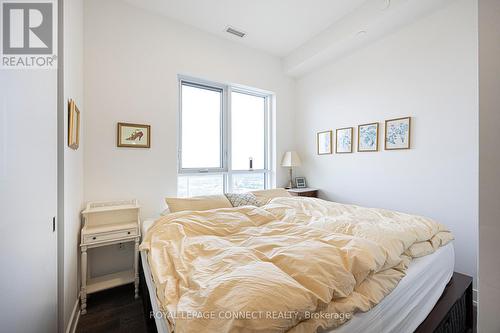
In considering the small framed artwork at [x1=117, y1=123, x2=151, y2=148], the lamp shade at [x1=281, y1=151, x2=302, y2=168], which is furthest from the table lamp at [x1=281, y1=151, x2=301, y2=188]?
the small framed artwork at [x1=117, y1=123, x2=151, y2=148]

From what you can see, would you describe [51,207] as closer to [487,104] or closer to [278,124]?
[487,104]

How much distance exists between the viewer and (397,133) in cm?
256

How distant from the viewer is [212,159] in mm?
3219

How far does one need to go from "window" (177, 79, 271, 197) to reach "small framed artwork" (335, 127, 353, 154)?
1175 millimetres

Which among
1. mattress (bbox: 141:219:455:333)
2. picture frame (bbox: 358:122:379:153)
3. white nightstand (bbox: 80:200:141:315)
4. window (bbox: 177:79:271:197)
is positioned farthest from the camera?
window (bbox: 177:79:271:197)

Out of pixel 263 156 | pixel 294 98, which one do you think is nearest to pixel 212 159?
pixel 263 156

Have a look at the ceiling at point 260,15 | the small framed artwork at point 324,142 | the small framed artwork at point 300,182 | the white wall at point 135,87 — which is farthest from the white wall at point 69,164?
the small framed artwork at point 324,142

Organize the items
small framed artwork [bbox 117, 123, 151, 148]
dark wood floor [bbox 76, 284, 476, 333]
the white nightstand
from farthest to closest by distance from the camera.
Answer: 1. small framed artwork [bbox 117, 123, 151, 148]
2. the white nightstand
3. dark wood floor [bbox 76, 284, 476, 333]

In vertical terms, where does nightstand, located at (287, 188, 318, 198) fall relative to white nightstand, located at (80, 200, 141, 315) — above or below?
above

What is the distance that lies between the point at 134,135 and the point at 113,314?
1.76 m

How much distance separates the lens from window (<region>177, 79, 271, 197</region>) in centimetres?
299

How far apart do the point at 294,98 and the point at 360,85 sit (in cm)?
125

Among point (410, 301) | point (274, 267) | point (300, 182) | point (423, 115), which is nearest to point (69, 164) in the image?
point (274, 267)

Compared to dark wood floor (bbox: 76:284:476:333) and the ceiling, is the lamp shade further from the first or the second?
dark wood floor (bbox: 76:284:476:333)
